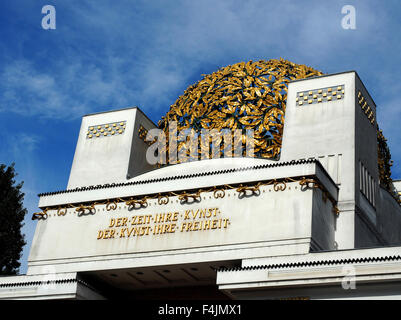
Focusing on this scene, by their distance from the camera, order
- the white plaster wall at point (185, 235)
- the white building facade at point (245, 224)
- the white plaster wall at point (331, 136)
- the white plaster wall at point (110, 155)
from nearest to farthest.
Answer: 1. the white building facade at point (245, 224)
2. the white plaster wall at point (185, 235)
3. the white plaster wall at point (331, 136)
4. the white plaster wall at point (110, 155)

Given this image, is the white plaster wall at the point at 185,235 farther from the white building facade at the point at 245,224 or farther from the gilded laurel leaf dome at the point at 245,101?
the gilded laurel leaf dome at the point at 245,101

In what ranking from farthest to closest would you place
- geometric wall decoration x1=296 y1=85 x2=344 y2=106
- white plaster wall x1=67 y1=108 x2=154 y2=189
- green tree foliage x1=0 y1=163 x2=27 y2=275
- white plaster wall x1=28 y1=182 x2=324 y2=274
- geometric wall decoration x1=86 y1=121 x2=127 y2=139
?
green tree foliage x1=0 y1=163 x2=27 y2=275, geometric wall decoration x1=86 y1=121 x2=127 y2=139, white plaster wall x1=67 y1=108 x2=154 y2=189, geometric wall decoration x1=296 y1=85 x2=344 y2=106, white plaster wall x1=28 y1=182 x2=324 y2=274

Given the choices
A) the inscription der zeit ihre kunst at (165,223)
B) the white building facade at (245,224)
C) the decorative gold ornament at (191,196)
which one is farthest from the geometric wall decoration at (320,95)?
the inscription der zeit ihre kunst at (165,223)

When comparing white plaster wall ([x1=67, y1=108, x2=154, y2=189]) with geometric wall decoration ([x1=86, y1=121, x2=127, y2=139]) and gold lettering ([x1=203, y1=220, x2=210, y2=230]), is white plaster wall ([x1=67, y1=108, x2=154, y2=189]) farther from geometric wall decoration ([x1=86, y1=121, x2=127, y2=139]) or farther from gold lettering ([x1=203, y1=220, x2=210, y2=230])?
gold lettering ([x1=203, y1=220, x2=210, y2=230])

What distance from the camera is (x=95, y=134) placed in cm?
1822

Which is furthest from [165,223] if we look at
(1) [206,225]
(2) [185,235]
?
(1) [206,225]

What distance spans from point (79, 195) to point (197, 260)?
3.69 metres

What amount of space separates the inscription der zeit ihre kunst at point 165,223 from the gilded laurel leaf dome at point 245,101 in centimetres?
258

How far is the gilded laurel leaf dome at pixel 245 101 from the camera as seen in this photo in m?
16.3

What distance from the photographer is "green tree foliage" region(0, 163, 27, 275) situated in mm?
21984

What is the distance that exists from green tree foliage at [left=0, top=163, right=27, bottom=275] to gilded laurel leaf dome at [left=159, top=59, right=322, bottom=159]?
7348 mm

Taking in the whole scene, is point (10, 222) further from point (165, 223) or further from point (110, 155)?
point (165, 223)

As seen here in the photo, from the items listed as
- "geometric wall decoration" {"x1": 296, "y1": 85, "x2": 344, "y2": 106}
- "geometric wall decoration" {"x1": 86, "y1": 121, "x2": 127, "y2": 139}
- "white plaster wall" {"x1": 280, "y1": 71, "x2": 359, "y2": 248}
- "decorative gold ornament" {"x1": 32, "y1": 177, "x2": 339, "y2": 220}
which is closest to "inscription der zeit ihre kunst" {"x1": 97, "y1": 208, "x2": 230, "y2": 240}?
"decorative gold ornament" {"x1": 32, "y1": 177, "x2": 339, "y2": 220}

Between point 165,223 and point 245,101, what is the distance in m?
3.88
